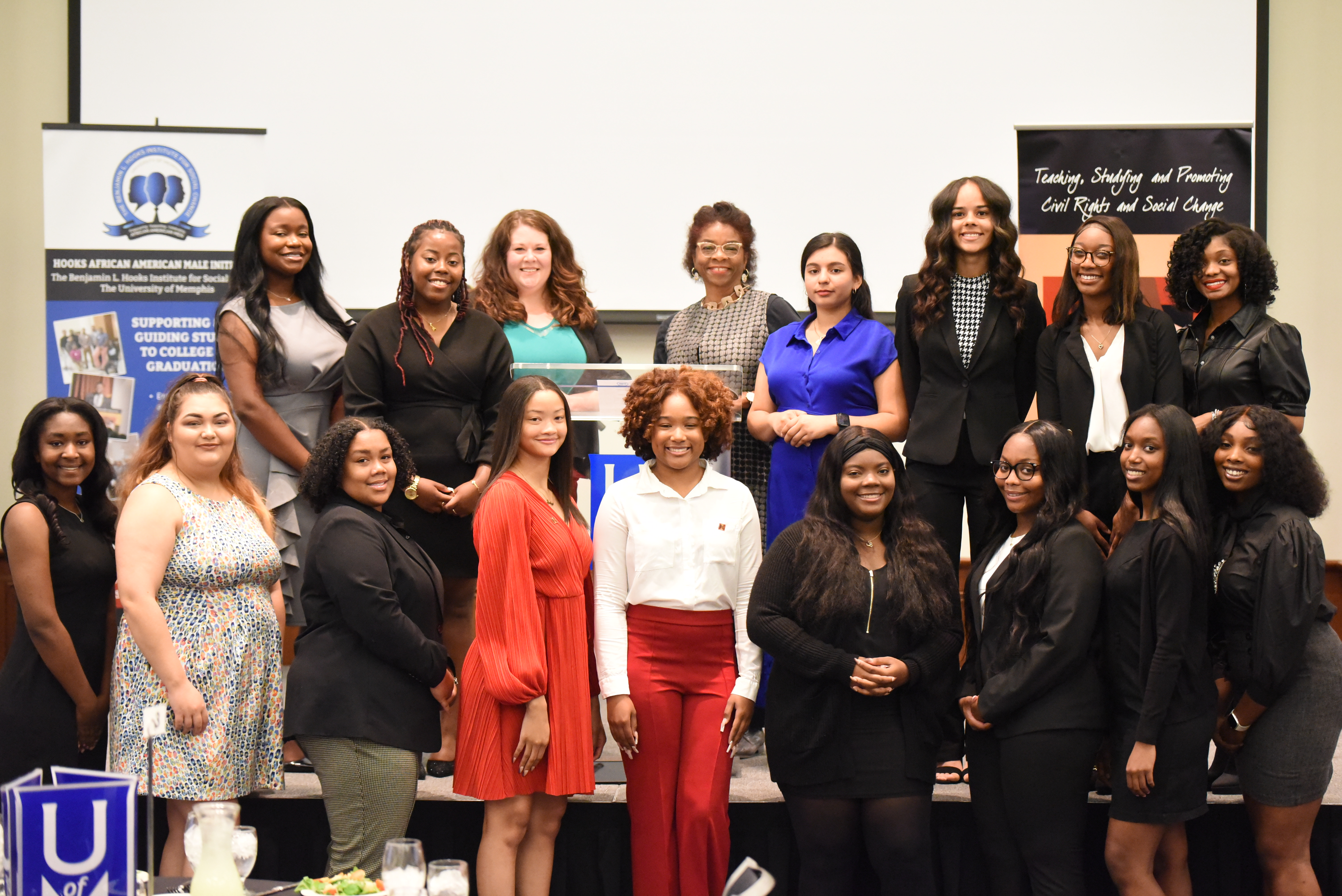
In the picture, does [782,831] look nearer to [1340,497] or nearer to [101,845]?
[101,845]

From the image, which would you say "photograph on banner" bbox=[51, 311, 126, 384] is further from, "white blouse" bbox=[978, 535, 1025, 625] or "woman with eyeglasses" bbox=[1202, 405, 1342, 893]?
"woman with eyeglasses" bbox=[1202, 405, 1342, 893]

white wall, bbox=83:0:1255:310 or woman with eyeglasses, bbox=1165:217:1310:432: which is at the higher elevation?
white wall, bbox=83:0:1255:310

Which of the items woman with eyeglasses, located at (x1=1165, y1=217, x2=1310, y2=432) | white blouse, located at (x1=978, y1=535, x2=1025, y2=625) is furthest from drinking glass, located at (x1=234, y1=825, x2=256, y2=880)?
woman with eyeglasses, located at (x1=1165, y1=217, x2=1310, y2=432)

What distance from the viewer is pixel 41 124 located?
559cm

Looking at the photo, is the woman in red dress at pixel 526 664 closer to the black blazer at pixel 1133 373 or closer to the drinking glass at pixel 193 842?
the drinking glass at pixel 193 842

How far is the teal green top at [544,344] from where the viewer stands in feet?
12.3

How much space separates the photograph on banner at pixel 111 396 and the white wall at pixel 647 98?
1162 millimetres

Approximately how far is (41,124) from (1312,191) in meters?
6.14

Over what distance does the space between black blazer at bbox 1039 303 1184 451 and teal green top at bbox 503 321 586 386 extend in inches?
57.2

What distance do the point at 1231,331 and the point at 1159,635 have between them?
110 cm

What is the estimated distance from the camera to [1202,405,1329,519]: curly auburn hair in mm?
2932

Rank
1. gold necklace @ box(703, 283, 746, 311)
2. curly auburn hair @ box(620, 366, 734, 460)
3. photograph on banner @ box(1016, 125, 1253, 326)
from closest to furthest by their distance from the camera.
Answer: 1. curly auburn hair @ box(620, 366, 734, 460)
2. gold necklace @ box(703, 283, 746, 311)
3. photograph on banner @ box(1016, 125, 1253, 326)

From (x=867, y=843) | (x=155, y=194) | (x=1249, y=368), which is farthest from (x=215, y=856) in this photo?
(x=155, y=194)

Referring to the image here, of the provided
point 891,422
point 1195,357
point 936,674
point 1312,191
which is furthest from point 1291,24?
point 936,674
